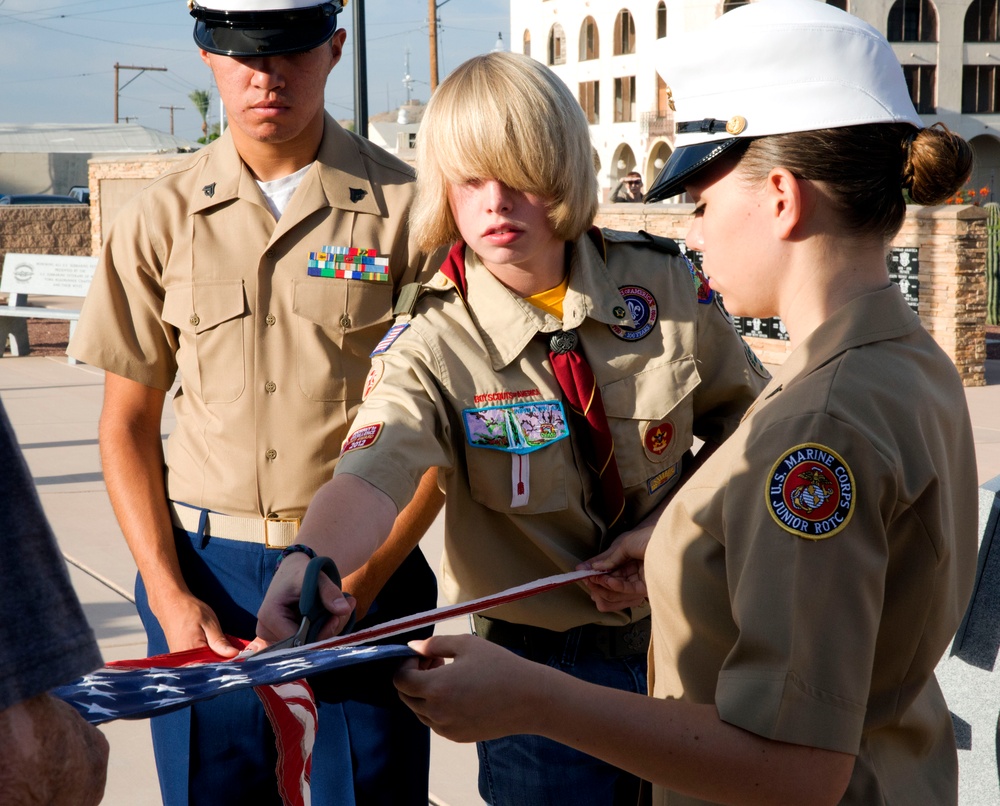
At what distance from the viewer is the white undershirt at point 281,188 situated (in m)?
2.61

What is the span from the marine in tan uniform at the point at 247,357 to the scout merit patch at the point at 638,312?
0.56 m

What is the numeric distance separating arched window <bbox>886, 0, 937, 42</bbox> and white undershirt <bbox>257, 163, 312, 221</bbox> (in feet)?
164

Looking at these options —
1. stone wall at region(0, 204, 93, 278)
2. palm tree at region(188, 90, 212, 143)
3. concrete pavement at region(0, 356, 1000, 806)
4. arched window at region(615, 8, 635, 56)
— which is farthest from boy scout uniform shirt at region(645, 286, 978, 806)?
palm tree at region(188, 90, 212, 143)

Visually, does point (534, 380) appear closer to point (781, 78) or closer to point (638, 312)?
point (638, 312)

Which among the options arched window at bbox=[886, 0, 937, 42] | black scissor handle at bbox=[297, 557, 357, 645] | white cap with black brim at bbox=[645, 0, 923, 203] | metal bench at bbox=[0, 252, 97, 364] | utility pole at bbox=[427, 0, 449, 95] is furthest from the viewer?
arched window at bbox=[886, 0, 937, 42]

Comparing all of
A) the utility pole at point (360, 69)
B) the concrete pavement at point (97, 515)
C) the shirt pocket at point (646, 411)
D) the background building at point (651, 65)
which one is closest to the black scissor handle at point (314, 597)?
the shirt pocket at point (646, 411)

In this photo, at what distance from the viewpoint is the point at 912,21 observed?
47875 millimetres

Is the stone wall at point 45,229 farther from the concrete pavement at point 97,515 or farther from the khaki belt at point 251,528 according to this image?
the khaki belt at point 251,528

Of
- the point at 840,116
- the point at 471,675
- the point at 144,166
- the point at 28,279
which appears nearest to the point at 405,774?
the point at 471,675

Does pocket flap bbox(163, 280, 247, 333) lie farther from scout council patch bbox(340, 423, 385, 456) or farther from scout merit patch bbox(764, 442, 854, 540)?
scout merit patch bbox(764, 442, 854, 540)

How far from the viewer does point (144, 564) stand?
245 cm

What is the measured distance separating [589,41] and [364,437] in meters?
56.6

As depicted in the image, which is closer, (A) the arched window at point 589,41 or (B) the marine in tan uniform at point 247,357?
(B) the marine in tan uniform at point 247,357

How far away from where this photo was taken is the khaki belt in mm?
2449
